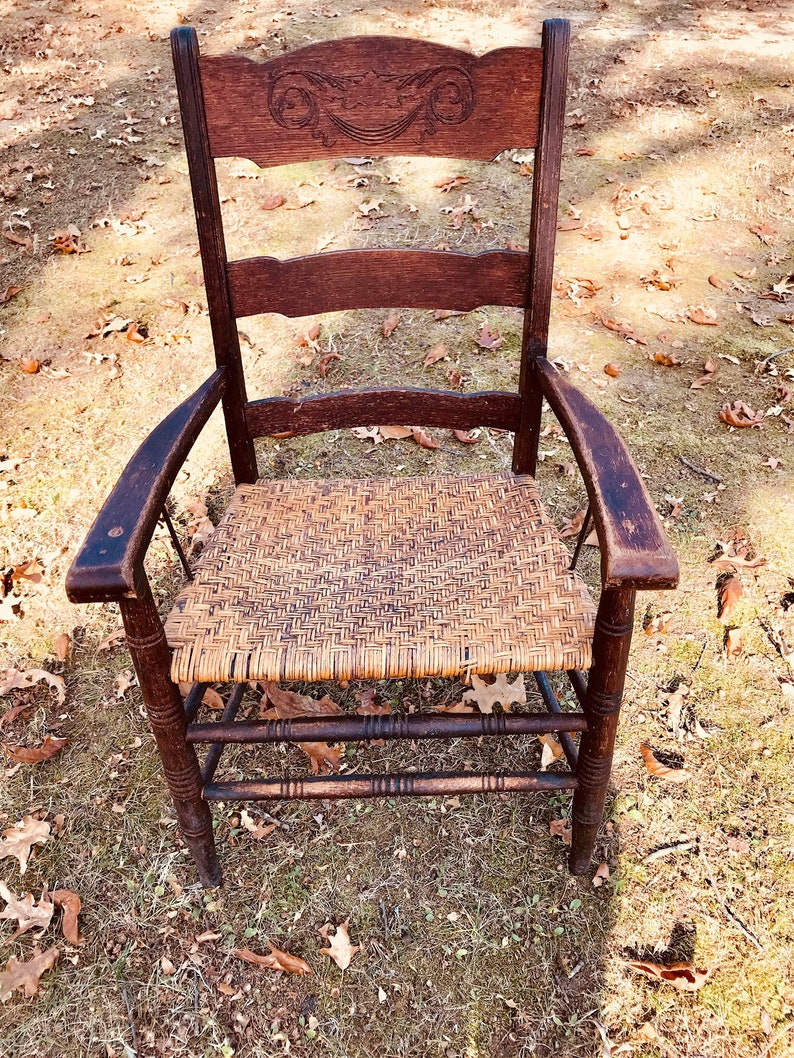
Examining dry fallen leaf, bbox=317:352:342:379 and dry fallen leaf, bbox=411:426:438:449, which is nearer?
dry fallen leaf, bbox=411:426:438:449

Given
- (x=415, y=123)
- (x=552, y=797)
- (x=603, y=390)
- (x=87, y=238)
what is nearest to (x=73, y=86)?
(x=87, y=238)

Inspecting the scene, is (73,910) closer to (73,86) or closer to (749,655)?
(749,655)

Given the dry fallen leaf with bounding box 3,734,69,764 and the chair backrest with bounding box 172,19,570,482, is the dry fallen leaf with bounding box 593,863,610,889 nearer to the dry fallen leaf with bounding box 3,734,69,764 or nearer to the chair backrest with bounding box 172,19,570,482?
the chair backrest with bounding box 172,19,570,482

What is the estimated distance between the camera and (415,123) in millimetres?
1687

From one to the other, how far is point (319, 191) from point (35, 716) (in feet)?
12.0

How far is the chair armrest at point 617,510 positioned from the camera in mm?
1219

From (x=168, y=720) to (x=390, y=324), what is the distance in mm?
2580

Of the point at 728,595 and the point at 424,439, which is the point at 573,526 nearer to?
the point at 728,595

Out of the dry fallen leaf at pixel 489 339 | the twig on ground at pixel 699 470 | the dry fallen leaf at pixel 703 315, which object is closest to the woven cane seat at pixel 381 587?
the twig on ground at pixel 699 470

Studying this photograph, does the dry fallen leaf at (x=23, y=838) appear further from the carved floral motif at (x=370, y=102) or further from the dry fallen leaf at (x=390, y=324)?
the dry fallen leaf at (x=390, y=324)

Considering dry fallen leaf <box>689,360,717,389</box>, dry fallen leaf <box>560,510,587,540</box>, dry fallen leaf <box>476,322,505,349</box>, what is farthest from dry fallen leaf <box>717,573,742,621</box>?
dry fallen leaf <box>476,322,505,349</box>

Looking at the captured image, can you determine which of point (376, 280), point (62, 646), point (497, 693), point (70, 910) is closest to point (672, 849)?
point (497, 693)

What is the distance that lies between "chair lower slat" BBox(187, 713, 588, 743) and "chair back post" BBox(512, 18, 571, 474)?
73cm

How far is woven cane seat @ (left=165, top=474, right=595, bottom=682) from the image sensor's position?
57.1 inches
